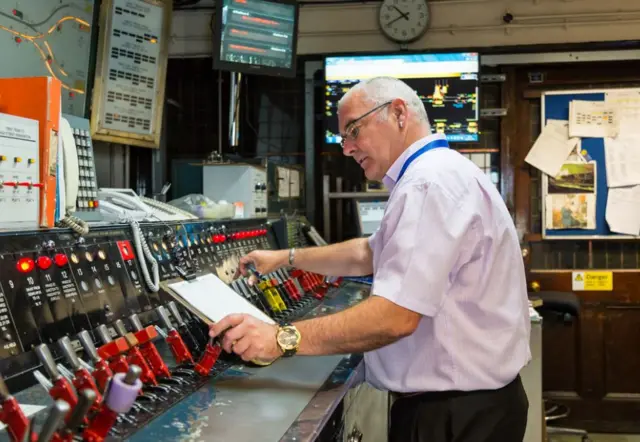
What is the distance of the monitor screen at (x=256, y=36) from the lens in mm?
3463

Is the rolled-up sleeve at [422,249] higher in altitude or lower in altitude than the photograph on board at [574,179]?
lower

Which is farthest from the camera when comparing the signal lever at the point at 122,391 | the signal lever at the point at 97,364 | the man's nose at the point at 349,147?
the man's nose at the point at 349,147

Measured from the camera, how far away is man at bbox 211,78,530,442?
54.2 inches

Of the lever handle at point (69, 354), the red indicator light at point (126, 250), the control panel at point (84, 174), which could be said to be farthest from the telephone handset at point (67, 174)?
the lever handle at point (69, 354)

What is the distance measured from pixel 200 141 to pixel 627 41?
2872 mm

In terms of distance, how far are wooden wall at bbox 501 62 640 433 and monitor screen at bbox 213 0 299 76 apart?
152 cm

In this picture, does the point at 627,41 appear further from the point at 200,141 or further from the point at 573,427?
the point at 200,141

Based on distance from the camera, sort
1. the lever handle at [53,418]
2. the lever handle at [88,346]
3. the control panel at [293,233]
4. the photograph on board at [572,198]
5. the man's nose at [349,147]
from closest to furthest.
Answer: the lever handle at [53,418], the lever handle at [88,346], the man's nose at [349,147], the control panel at [293,233], the photograph on board at [572,198]

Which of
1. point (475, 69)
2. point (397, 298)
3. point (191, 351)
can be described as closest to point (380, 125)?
point (397, 298)

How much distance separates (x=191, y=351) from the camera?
168 cm

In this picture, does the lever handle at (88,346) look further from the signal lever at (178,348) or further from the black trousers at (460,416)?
the black trousers at (460,416)

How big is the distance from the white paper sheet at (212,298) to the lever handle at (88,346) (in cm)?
30

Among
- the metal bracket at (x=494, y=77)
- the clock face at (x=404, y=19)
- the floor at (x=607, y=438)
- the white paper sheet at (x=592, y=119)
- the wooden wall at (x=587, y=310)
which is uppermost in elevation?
the clock face at (x=404, y=19)

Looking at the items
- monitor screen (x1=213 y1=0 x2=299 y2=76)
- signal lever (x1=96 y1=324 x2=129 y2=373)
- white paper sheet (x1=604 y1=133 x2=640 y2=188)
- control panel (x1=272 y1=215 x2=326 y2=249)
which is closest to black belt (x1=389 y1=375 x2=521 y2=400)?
signal lever (x1=96 y1=324 x2=129 y2=373)
